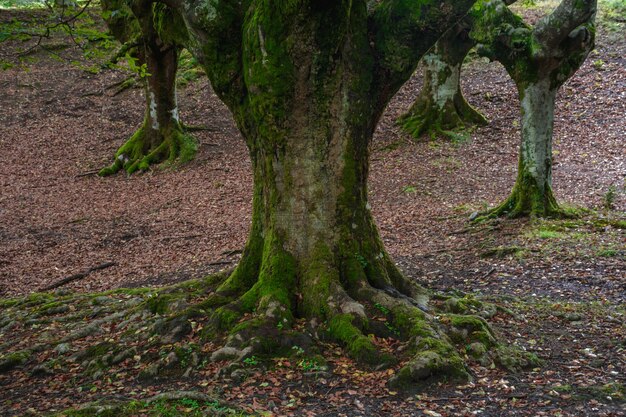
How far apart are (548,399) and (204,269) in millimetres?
6468

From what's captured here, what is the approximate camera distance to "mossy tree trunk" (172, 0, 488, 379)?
18.5ft

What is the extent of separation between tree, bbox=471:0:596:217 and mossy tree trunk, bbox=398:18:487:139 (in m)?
6.07

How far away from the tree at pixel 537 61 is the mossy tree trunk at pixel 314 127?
4.81 m

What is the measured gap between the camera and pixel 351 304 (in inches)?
223

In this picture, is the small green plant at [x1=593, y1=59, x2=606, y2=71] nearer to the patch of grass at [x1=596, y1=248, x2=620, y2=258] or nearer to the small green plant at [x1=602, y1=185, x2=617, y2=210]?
the small green plant at [x1=602, y1=185, x2=617, y2=210]

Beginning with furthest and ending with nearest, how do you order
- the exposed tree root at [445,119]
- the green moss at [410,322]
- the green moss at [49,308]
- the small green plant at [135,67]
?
1. the exposed tree root at [445,119]
2. the green moss at [49,308]
3. the small green plant at [135,67]
4. the green moss at [410,322]

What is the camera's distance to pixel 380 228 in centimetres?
1185

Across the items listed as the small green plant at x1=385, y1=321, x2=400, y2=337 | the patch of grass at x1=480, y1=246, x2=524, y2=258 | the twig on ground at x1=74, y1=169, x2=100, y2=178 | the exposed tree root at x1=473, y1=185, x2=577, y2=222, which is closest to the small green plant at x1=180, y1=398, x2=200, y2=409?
the small green plant at x1=385, y1=321, x2=400, y2=337

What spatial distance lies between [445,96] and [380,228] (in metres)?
6.91

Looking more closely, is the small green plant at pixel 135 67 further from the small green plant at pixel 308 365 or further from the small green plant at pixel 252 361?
the small green plant at pixel 308 365

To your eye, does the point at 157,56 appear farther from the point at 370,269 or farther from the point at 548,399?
the point at 548,399

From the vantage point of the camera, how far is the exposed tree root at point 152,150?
58.3ft

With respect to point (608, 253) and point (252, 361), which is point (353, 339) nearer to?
point (252, 361)

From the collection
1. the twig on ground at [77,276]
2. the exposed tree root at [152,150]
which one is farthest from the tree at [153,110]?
the twig on ground at [77,276]
